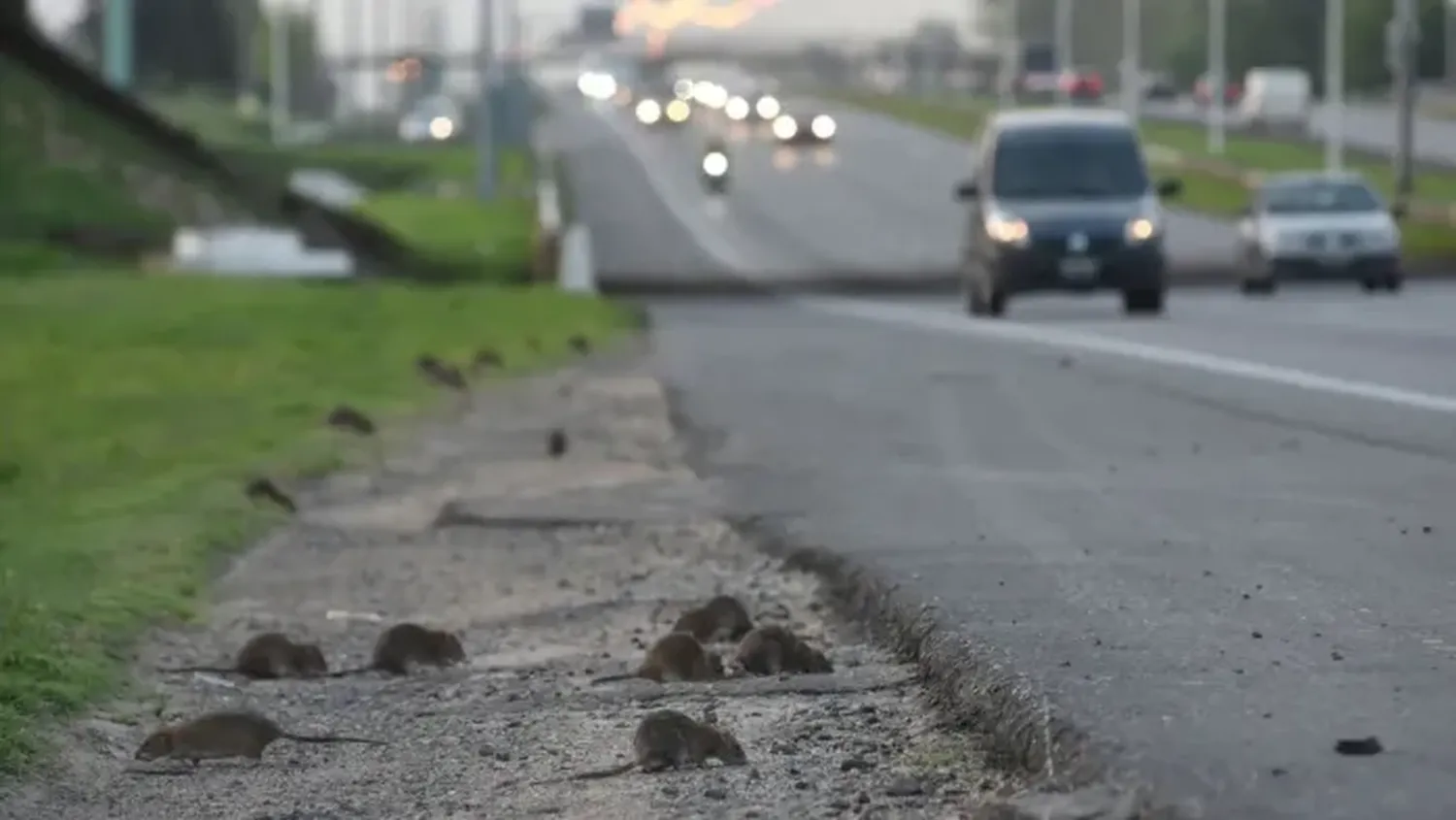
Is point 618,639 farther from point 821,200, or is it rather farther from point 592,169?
point 592,169

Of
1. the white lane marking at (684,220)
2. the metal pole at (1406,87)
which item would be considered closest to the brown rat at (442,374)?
the white lane marking at (684,220)

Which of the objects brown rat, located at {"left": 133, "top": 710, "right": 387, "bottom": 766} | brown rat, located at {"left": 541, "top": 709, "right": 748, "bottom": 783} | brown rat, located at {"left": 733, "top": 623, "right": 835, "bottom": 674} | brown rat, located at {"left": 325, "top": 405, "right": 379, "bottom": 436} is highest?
brown rat, located at {"left": 541, "top": 709, "right": 748, "bottom": 783}

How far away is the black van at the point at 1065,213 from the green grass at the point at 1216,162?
17.4 meters

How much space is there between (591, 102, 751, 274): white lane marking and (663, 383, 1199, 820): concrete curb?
41.7 meters

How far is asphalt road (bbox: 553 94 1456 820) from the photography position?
650 cm

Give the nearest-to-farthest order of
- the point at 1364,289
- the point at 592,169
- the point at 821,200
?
the point at 1364,289 < the point at 821,200 < the point at 592,169

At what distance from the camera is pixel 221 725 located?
7.45m

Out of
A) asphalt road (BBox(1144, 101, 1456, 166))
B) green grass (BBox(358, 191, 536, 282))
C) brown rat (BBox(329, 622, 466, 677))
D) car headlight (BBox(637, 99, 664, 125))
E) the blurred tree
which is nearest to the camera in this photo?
brown rat (BBox(329, 622, 466, 677))

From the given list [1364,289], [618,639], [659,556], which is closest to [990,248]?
[1364,289]

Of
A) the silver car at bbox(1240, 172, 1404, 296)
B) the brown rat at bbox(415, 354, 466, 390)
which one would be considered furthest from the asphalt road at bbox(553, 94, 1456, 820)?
the silver car at bbox(1240, 172, 1404, 296)

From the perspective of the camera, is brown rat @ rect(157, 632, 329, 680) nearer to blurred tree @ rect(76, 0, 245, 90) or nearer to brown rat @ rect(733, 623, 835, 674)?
brown rat @ rect(733, 623, 835, 674)

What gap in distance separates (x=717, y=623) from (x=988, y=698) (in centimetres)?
209

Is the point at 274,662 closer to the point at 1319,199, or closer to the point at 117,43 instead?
the point at 1319,199

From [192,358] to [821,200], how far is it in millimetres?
50715
